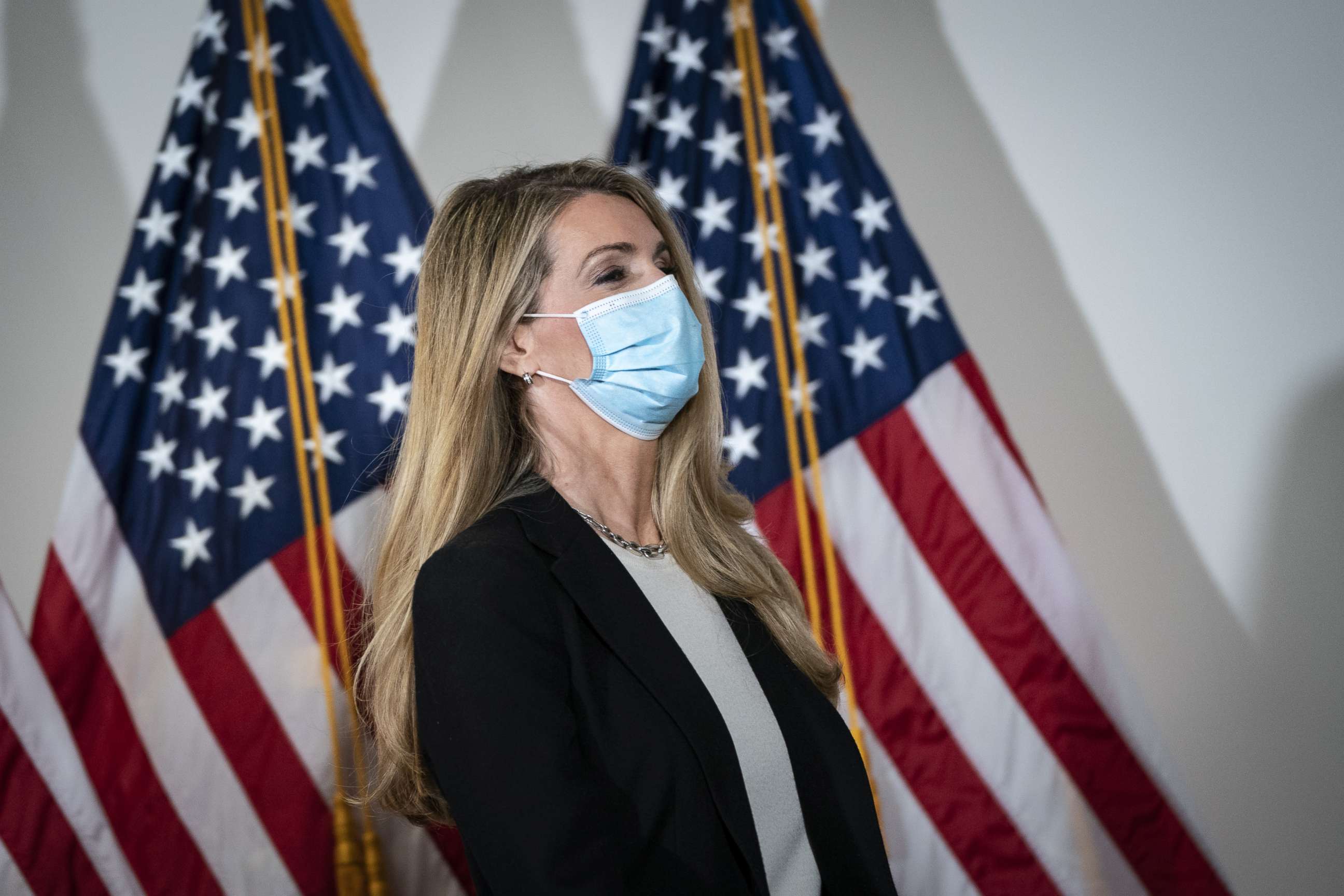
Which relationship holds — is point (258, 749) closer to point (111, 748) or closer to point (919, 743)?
point (111, 748)

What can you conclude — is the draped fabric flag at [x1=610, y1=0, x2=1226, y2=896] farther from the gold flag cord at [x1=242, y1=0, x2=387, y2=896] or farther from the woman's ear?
the woman's ear

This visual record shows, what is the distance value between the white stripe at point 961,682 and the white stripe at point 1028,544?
17 centimetres

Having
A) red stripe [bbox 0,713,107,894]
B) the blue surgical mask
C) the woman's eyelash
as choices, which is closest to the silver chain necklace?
the blue surgical mask

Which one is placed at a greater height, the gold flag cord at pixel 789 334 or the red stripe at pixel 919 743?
the gold flag cord at pixel 789 334

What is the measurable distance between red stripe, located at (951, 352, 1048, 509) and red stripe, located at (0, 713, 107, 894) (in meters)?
2.27

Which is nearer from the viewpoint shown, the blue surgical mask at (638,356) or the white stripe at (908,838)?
the blue surgical mask at (638,356)

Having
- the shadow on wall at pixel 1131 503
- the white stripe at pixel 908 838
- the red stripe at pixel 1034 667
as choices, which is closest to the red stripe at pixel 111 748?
the white stripe at pixel 908 838

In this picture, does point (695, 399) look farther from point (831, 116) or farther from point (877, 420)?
point (831, 116)

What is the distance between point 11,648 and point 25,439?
2.01 feet

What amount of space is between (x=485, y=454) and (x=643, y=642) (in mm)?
387

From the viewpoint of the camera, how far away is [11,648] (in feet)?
8.18

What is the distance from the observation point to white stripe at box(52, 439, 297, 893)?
2.51 metres

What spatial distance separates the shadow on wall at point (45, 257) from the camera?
2848 mm

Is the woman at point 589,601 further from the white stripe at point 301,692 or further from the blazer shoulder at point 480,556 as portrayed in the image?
the white stripe at point 301,692
